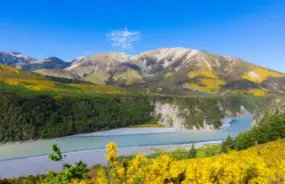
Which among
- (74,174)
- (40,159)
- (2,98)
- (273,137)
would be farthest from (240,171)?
(2,98)

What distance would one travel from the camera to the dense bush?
133 meters

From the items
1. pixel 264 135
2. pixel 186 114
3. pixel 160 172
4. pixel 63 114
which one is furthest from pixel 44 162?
pixel 186 114

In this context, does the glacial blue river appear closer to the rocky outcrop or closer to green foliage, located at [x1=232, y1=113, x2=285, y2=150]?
the rocky outcrop

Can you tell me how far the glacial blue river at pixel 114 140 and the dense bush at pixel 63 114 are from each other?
6.72 metres

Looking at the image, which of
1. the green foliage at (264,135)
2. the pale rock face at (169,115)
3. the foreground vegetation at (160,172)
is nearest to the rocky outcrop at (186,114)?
the pale rock face at (169,115)

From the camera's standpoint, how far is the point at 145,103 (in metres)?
193

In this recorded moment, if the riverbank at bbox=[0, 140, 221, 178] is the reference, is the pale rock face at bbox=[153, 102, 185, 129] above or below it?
above

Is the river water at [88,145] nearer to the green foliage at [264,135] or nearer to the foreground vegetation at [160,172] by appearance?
the green foliage at [264,135]

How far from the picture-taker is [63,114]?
509 ft

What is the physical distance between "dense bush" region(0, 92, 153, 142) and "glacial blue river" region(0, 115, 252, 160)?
22.0ft

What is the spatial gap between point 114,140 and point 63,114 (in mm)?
37536

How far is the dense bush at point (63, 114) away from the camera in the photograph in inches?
5246

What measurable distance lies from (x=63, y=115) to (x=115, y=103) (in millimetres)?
36985

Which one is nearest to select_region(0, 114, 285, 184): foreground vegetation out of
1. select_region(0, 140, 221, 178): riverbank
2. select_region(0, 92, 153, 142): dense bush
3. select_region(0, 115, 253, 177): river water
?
select_region(0, 140, 221, 178): riverbank
